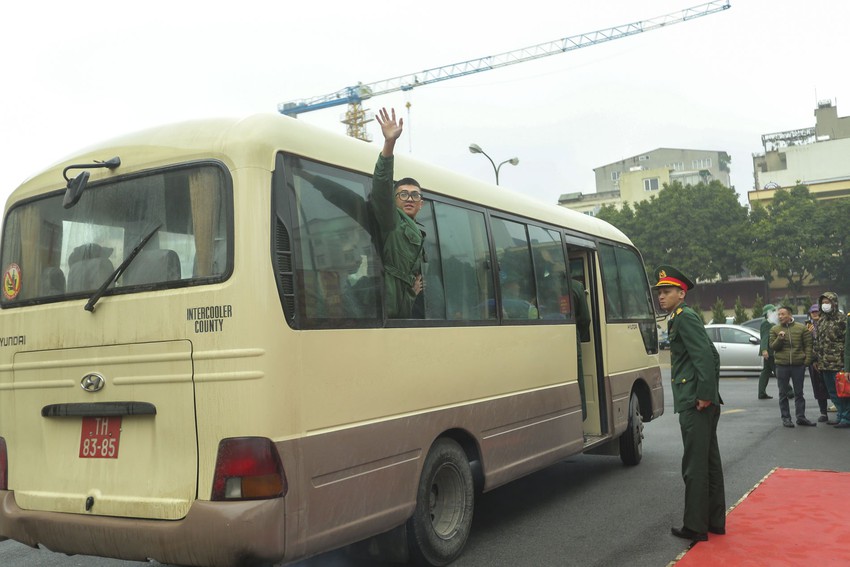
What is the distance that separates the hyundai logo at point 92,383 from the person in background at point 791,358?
403 inches

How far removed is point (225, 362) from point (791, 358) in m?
10.2

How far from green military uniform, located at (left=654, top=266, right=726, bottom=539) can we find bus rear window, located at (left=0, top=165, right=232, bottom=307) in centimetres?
358

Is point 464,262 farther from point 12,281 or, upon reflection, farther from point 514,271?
point 12,281

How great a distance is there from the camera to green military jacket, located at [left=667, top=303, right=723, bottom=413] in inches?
235

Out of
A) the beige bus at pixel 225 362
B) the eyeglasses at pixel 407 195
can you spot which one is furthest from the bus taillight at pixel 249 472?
the eyeglasses at pixel 407 195

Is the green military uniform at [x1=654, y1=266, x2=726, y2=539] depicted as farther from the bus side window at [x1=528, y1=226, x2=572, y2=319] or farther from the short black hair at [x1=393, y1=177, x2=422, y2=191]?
the short black hair at [x1=393, y1=177, x2=422, y2=191]

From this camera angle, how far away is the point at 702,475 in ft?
19.5

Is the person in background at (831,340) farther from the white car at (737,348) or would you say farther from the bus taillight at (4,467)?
the bus taillight at (4,467)

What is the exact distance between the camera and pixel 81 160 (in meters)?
5.01

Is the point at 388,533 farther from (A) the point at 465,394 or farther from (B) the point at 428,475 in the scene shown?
(A) the point at 465,394

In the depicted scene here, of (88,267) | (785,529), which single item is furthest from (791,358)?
(88,267)

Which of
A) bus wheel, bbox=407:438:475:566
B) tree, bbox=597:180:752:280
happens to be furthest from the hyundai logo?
tree, bbox=597:180:752:280

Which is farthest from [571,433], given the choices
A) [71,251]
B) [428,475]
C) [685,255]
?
[685,255]

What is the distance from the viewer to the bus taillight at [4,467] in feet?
16.2
